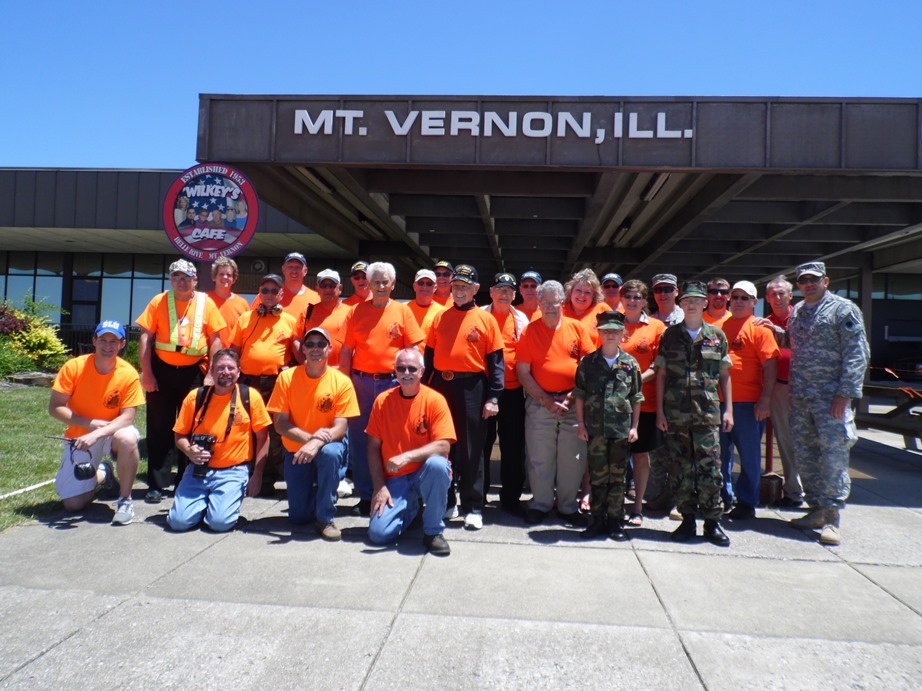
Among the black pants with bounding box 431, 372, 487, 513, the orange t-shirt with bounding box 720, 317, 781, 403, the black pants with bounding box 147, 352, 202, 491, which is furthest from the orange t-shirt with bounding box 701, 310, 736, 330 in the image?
the black pants with bounding box 147, 352, 202, 491

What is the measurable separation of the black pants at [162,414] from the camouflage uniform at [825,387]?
5079 mm

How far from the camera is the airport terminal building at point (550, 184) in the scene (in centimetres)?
727

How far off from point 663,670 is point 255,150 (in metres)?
6.73

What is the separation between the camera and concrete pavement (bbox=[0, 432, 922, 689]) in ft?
9.66

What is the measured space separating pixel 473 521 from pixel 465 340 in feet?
4.49

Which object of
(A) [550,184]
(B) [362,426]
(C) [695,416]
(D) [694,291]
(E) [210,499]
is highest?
(A) [550,184]

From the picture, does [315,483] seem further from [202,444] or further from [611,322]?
[611,322]

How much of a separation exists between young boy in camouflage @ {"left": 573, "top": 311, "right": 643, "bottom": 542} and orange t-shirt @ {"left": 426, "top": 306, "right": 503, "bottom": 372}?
2.41ft

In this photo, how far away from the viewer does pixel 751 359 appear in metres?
5.64

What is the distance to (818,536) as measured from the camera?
5102mm

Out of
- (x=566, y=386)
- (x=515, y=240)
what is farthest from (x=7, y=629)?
(x=515, y=240)

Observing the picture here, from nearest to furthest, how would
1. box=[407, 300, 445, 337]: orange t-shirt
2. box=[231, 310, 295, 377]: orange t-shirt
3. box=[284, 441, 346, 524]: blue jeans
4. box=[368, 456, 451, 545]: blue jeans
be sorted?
box=[368, 456, 451, 545]: blue jeans < box=[284, 441, 346, 524]: blue jeans < box=[231, 310, 295, 377]: orange t-shirt < box=[407, 300, 445, 337]: orange t-shirt

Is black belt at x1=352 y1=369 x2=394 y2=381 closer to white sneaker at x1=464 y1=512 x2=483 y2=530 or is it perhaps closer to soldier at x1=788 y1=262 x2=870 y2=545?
white sneaker at x1=464 y1=512 x2=483 y2=530

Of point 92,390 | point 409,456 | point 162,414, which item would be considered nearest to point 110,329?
point 92,390
